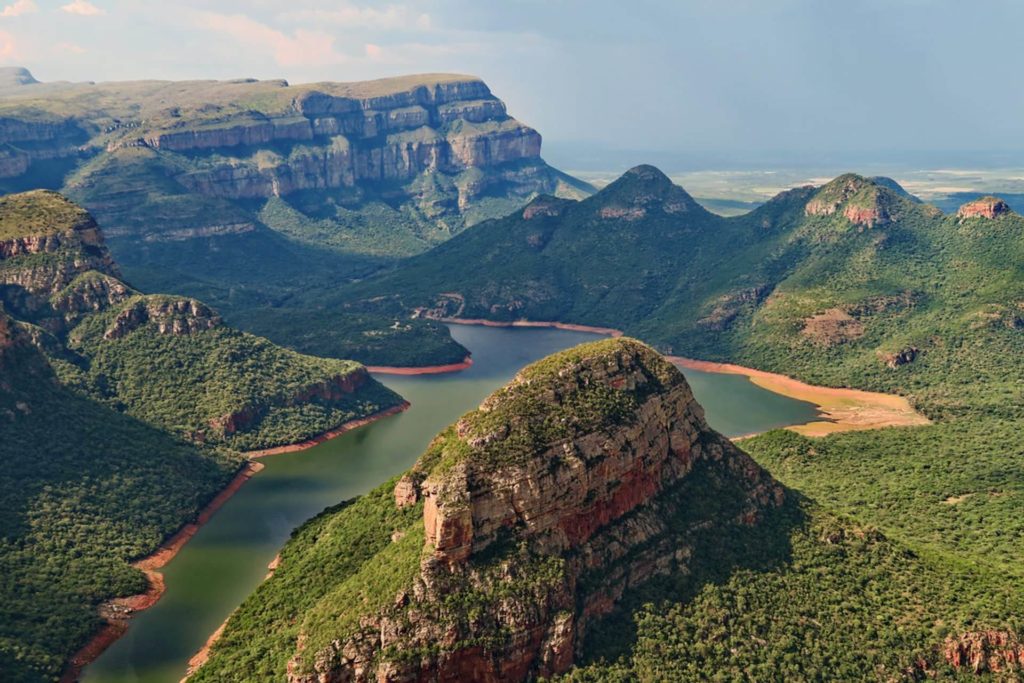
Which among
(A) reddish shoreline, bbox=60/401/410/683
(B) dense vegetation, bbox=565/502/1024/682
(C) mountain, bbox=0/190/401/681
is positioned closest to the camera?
(B) dense vegetation, bbox=565/502/1024/682

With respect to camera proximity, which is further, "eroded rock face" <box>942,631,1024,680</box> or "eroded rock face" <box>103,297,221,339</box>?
"eroded rock face" <box>103,297,221,339</box>

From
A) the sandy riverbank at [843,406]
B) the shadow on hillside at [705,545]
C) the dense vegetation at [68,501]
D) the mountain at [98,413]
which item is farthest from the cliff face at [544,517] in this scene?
the sandy riverbank at [843,406]

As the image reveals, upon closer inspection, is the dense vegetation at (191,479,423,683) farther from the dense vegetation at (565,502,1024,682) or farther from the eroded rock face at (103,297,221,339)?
the eroded rock face at (103,297,221,339)

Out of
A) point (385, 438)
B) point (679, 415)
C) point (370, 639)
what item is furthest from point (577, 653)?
point (385, 438)

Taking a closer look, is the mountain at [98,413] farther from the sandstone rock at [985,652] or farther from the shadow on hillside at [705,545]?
the sandstone rock at [985,652]

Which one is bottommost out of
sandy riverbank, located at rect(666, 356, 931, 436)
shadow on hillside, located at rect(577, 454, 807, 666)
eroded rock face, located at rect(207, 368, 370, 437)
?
eroded rock face, located at rect(207, 368, 370, 437)

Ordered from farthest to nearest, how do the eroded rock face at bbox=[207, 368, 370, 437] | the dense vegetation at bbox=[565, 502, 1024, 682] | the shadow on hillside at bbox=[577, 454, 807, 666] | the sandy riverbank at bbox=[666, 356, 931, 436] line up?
1. the sandy riverbank at bbox=[666, 356, 931, 436]
2. the eroded rock face at bbox=[207, 368, 370, 437]
3. the shadow on hillside at bbox=[577, 454, 807, 666]
4. the dense vegetation at bbox=[565, 502, 1024, 682]

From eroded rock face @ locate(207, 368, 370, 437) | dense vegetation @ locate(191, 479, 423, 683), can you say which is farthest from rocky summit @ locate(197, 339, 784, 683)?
eroded rock face @ locate(207, 368, 370, 437)
